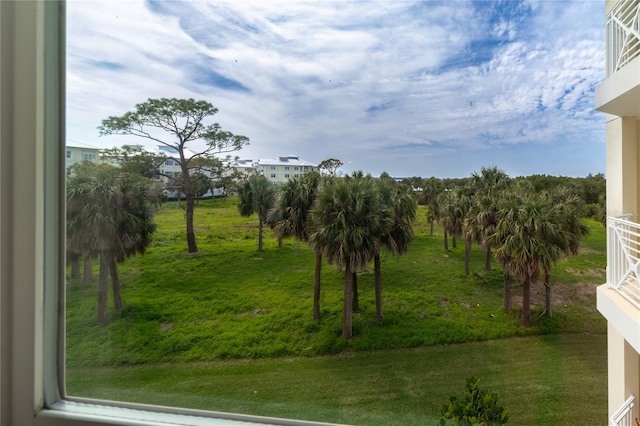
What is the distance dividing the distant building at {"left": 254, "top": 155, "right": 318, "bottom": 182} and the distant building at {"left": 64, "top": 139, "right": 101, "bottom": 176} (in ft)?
2.39

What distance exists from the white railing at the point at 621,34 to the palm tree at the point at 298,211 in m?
1.46

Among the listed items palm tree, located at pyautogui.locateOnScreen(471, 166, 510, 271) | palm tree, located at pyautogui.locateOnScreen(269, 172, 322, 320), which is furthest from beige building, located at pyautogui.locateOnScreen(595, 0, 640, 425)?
palm tree, located at pyautogui.locateOnScreen(269, 172, 322, 320)

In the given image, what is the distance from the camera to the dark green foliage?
88 centimetres

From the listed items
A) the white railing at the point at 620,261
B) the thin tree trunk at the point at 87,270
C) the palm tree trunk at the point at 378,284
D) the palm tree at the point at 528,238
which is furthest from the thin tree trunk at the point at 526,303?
the thin tree trunk at the point at 87,270

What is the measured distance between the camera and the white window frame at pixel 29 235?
50 cm

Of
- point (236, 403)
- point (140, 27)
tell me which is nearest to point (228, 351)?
point (236, 403)

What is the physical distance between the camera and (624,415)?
1.12 m

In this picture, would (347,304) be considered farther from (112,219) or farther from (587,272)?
(112,219)

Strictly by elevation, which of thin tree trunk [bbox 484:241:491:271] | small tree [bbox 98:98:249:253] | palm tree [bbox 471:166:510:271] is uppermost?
small tree [bbox 98:98:249:253]

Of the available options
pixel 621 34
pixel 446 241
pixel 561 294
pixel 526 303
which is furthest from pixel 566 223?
pixel 621 34

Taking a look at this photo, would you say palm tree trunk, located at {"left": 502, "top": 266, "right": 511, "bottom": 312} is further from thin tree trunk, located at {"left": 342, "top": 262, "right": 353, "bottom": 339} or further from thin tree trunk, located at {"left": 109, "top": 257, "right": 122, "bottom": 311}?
thin tree trunk, located at {"left": 109, "top": 257, "right": 122, "bottom": 311}

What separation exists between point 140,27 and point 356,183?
1556 millimetres

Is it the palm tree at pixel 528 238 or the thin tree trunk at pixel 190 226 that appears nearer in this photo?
the thin tree trunk at pixel 190 226

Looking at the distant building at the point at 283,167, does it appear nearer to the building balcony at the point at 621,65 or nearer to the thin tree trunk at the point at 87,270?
the thin tree trunk at the point at 87,270
